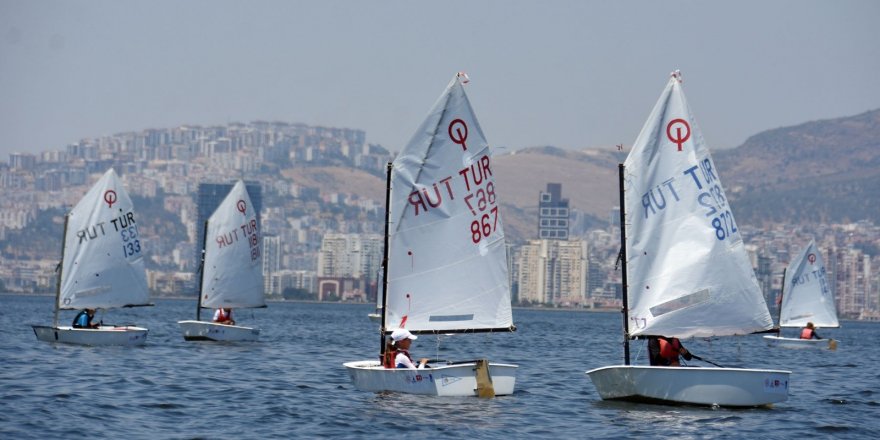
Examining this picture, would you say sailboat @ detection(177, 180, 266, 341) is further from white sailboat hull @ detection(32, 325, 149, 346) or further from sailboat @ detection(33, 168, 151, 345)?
white sailboat hull @ detection(32, 325, 149, 346)

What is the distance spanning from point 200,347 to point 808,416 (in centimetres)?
3057

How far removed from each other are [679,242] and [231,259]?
3558cm

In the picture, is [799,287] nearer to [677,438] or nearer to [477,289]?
[477,289]

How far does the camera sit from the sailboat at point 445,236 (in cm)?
3644

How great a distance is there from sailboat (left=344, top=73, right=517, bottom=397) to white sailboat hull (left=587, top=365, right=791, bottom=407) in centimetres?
361

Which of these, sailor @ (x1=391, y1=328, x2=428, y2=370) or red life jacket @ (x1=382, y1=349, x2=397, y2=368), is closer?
sailor @ (x1=391, y1=328, x2=428, y2=370)

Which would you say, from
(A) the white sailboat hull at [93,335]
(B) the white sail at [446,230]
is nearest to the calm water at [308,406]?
(A) the white sailboat hull at [93,335]

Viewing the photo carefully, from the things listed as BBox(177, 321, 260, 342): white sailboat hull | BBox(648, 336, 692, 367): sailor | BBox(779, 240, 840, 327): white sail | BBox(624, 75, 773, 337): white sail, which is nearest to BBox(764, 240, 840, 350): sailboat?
BBox(779, 240, 840, 327): white sail

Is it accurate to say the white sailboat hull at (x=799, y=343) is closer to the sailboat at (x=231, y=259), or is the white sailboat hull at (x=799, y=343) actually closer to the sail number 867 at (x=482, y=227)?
the sailboat at (x=231, y=259)

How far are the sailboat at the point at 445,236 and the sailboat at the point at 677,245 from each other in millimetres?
3649

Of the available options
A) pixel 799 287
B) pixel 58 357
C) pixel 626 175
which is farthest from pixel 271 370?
pixel 799 287

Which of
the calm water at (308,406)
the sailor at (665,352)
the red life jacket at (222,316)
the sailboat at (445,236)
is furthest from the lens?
the red life jacket at (222,316)

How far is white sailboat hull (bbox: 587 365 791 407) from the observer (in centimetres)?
3341

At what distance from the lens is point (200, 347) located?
58.9 metres
